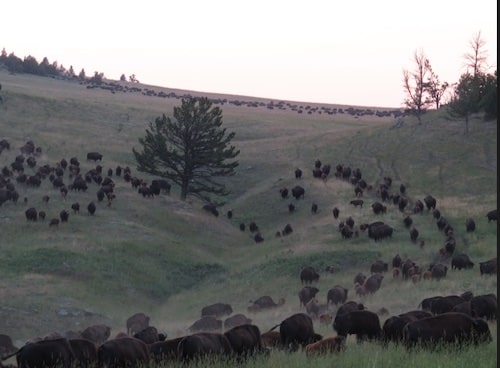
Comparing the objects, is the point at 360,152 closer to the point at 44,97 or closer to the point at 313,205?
the point at 313,205

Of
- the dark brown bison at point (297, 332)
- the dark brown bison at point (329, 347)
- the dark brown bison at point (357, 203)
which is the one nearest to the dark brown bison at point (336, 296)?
the dark brown bison at point (297, 332)

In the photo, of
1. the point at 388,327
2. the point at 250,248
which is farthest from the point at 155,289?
the point at 388,327

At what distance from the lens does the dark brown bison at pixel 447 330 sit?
1427cm

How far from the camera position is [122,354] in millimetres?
14219

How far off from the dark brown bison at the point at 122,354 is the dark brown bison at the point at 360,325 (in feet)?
17.6

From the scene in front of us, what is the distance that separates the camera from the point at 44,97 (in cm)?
9750

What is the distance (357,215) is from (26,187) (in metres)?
22.3

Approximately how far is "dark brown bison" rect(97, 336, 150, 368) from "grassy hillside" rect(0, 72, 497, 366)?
789cm

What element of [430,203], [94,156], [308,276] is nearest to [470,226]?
[430,203]

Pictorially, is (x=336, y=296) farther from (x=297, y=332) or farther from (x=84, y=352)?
(x=84, y=352)

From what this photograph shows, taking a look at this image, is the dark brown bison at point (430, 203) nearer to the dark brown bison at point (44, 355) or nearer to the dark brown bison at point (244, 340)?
the dark brown bison at point (244, 340)

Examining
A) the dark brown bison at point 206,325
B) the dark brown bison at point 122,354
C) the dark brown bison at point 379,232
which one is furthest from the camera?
the dark brown bison at point 379,232

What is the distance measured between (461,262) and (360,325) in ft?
54.3

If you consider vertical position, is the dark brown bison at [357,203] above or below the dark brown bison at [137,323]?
above
